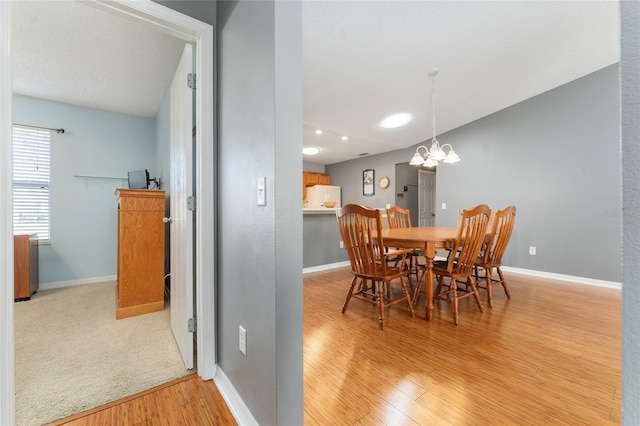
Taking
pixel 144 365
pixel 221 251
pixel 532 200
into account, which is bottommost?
pixel 144 365

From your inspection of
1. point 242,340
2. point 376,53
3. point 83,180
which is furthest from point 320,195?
point 242,340

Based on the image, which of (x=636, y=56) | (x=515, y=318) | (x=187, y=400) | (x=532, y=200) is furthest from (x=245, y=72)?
(x=532, y=200)

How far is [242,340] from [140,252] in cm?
180

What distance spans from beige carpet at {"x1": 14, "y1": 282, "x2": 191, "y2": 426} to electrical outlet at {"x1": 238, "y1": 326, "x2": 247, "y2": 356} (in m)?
0.64

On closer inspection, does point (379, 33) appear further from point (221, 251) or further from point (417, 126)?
point (417, 126)

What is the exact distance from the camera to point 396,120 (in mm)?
4246

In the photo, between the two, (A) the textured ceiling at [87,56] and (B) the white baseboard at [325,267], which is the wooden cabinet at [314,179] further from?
(A) the textured ceiling at [87,56]

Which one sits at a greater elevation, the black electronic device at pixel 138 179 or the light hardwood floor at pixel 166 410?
the black electronic device at pixel 138 179

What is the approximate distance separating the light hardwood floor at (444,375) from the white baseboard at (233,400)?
33 millimetres

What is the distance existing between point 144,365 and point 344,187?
20.2 feet

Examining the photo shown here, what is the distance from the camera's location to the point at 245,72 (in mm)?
1132

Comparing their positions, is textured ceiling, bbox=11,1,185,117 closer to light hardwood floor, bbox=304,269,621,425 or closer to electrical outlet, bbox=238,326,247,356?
electrical outlet, bbox=238,326,247,356

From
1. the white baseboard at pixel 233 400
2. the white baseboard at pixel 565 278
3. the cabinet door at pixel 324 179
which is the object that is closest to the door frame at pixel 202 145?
the white baseboard at pixel 233 400

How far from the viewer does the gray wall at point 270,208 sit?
93cm
